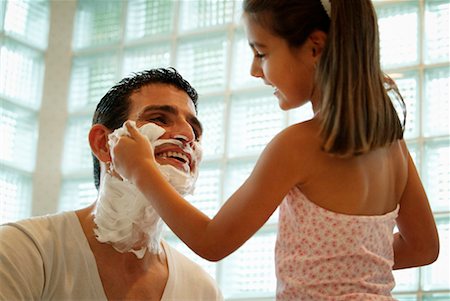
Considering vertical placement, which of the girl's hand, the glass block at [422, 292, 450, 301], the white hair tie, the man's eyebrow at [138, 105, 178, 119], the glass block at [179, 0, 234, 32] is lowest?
the glass block at [422, 292, 450, 301]

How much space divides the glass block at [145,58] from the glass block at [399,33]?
726 millimetres

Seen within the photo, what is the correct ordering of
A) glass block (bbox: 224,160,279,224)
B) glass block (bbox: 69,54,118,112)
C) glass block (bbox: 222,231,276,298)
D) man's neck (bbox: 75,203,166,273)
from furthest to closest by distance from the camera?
1. glass block (bbox: 69,54,118,112)
2. glass block (bbox: 224,160,279,224)
3. glass block (bbox: 222,231,276,298)
4. man's neck (bbox: 75,203,166,273)

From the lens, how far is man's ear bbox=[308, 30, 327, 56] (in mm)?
1253

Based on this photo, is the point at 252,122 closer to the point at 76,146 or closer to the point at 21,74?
the point at 76,146

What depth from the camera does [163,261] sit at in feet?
6.07

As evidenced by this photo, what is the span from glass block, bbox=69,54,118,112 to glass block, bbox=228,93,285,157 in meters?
0.49

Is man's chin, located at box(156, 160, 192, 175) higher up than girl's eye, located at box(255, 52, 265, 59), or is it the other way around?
girl's eye, located at box(255, 52, 265, 59)

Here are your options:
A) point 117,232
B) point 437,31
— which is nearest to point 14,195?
point 117,232

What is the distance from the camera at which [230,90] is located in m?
2.47

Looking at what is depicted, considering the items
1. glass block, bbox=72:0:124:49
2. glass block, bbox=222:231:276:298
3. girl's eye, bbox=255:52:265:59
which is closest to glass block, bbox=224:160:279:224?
glass block, bbox=222:231:276:298

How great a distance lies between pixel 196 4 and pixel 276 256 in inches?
58.9

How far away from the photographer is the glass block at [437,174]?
81.0 inches

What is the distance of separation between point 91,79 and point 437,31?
3.87ft

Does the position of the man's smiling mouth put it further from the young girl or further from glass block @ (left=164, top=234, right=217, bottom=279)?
glass block @ (left=164, top=234, right=217, bottom=279)
